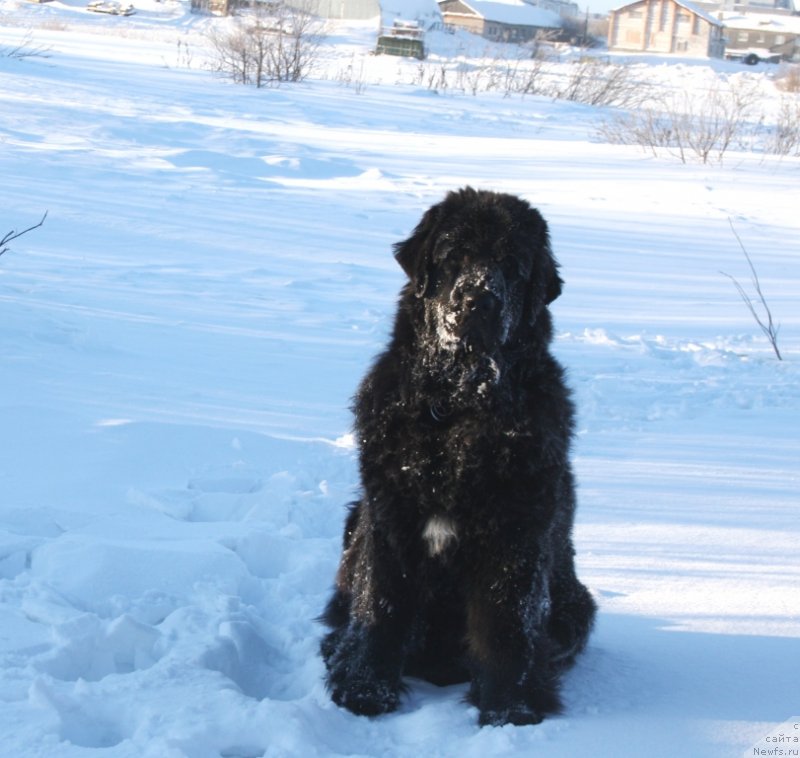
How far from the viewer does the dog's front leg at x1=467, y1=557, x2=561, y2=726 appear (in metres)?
3.21

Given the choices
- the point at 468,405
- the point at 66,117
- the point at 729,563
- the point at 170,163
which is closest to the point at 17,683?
the point at 468,405

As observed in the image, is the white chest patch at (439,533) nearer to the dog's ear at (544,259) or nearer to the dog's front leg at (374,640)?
the dog's front leg at (374,640)

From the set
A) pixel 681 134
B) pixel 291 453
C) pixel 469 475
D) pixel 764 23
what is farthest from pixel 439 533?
pixel 764 23

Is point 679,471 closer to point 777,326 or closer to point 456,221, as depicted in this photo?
point 456,221

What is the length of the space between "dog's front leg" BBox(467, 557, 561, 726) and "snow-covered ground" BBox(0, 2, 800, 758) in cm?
10

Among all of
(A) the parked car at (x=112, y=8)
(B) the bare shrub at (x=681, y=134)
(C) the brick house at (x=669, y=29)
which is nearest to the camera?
(B) the bare shrub at (x=681, y=134)

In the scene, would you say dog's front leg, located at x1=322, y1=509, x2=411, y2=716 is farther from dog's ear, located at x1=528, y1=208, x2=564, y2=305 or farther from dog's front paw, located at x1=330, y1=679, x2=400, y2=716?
dog's ear, located at x1=528, y1=208, x2=564, y2=305

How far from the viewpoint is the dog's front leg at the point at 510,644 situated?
10.5 feet

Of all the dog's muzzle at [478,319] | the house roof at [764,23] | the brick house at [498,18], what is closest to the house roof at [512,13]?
the brick house at [498,18]

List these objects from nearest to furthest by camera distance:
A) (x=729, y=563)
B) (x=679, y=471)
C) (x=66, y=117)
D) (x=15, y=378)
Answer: (x=729, y=563), (x=679, y=471), (x=15, y=378), (x=66, y=117)

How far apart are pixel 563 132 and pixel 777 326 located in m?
14.3

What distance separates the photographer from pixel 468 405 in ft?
10.9

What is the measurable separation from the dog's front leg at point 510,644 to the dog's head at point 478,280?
61 cm

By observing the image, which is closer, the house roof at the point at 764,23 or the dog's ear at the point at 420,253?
the dog's ear at the point at 420,253
